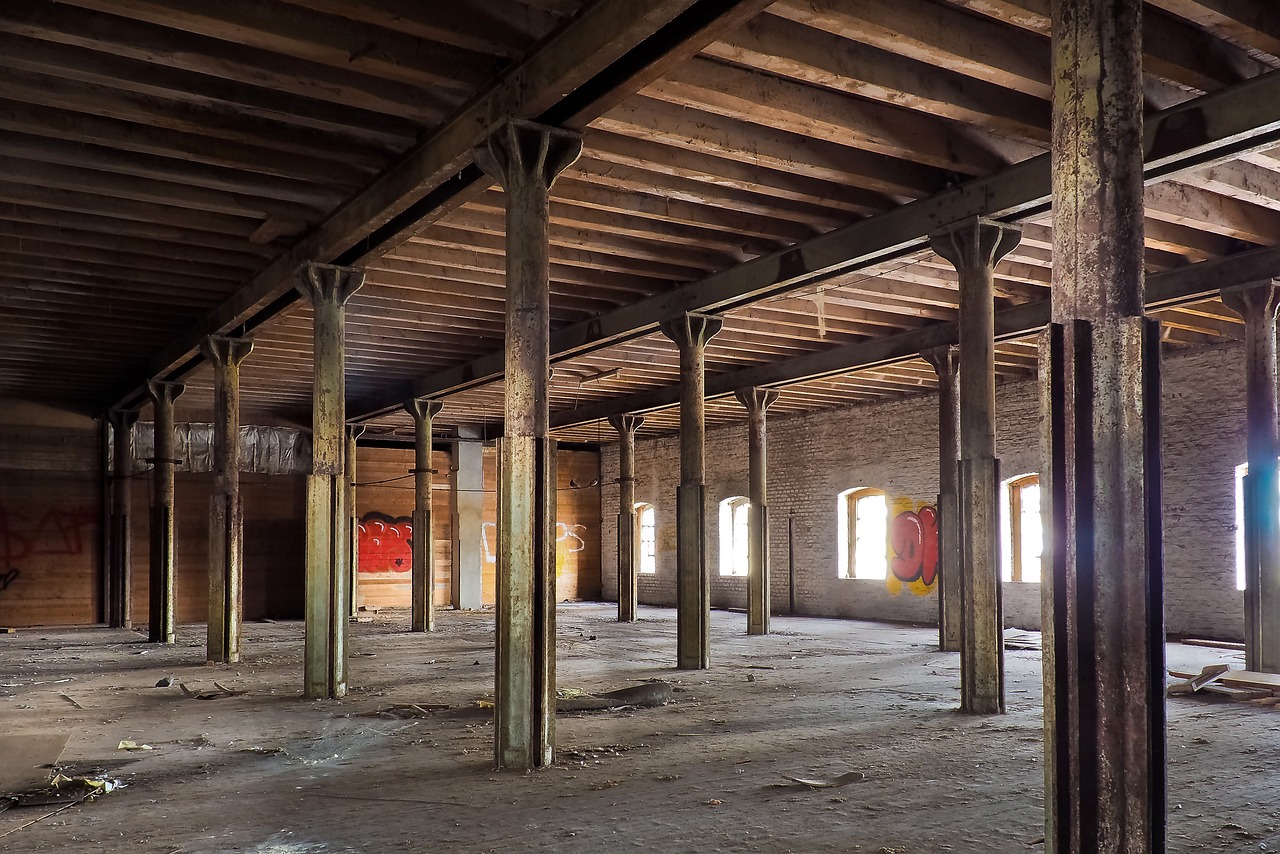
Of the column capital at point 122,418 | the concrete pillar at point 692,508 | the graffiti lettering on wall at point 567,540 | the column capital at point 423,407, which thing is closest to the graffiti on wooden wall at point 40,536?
the column capital at point 122,418

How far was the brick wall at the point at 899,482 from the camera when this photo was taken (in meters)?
15.8

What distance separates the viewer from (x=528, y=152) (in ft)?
23.9

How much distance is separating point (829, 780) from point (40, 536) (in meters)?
19.8

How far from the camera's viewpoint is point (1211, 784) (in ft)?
21.1

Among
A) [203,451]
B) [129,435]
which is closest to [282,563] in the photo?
[203,451]

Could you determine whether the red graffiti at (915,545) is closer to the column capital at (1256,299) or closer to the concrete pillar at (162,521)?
the column capital at (1256,299)

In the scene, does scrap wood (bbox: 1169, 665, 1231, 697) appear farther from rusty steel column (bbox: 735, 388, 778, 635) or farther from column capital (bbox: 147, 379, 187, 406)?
column capital (bbox: 147, 379, 187, 406)

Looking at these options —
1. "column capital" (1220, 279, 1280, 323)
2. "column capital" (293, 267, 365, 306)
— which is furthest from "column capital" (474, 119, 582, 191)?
"column capital" (1220, 279, 1280, 323)

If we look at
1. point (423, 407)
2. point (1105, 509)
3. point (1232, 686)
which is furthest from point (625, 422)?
point (1105, 509)

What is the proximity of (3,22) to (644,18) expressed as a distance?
3.98 m

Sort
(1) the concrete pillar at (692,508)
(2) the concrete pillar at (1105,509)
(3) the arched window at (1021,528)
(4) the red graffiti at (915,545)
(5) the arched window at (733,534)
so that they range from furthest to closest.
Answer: (5) the arched window at (733,534) < (4) the red graffiti at (915,545) < (3) the arched window at (1021,528) < (1) the concrete pillar at (692,508) < (2) the concrete pillar at (1105,509)

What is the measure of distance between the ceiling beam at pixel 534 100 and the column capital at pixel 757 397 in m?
9.43

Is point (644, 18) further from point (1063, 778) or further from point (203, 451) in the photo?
point (203, 451)

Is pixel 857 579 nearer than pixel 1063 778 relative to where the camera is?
No
